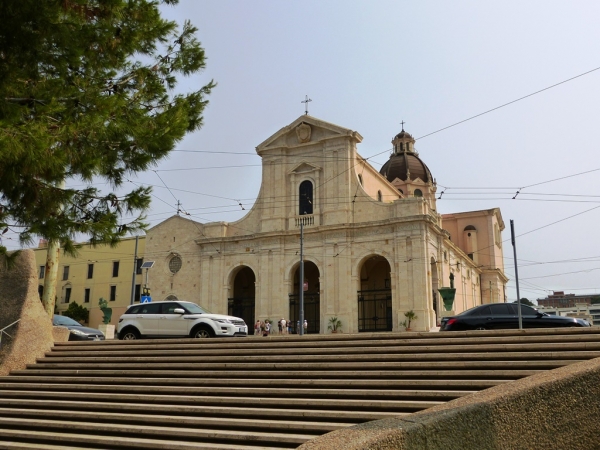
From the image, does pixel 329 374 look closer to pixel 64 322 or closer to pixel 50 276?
pixel 50 276

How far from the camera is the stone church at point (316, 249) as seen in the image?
115 feet

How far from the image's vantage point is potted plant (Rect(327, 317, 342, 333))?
116 feet

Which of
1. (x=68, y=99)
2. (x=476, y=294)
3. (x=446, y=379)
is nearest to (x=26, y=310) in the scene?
(x=68, y=99)

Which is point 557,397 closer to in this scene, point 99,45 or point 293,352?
point 293,352

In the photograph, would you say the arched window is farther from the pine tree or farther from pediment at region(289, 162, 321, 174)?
the pine tree

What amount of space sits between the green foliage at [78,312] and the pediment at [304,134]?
19.8 meters

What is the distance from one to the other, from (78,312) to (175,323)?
1222 inches

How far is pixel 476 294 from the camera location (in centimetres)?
5438

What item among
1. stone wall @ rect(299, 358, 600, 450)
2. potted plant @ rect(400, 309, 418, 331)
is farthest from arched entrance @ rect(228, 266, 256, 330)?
stone wall @ rect(299, 358, 600, 450)

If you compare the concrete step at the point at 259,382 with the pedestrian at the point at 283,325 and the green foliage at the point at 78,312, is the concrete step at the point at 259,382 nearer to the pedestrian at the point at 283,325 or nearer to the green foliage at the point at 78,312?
the pedestrian at the point at 283,325

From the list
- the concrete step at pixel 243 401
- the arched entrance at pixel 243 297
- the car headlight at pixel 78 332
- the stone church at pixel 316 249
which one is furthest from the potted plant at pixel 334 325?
the concrete step at pixel 243 401

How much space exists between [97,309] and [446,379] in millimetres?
41611

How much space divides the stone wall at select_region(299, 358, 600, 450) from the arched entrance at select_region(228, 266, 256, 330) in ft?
113

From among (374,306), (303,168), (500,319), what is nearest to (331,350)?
(500,319)
